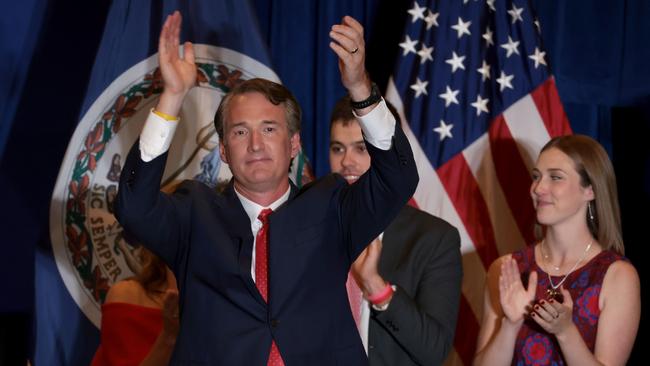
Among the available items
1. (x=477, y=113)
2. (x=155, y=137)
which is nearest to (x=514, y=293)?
(x=477, y=113)

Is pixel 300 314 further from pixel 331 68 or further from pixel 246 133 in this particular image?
pixel 331 68

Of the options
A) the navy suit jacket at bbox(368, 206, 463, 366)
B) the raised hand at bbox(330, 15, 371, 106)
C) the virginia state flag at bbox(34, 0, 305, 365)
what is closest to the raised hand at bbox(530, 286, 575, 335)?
the navy suit jacket at bbox(368, 206, 463, 366)

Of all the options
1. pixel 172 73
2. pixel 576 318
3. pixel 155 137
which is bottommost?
pixel 576 318

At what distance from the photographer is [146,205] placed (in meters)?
1.91

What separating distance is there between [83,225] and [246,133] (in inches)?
62.5

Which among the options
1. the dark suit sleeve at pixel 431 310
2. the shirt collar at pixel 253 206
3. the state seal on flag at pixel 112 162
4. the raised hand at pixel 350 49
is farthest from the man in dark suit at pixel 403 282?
the state seal on flag at pixel 112 162

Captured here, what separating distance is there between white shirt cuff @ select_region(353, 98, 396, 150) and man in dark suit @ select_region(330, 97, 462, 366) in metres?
0.59

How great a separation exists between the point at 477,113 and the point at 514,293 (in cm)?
109

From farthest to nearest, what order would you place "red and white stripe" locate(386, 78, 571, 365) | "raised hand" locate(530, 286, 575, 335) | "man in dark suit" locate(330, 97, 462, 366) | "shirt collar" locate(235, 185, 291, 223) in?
"red and white stripe" locate(386, 78, 571, 365), "raised hand" locate(530, 286, 575, 335), "man in dark suit" locate(330, 97, 462, 366), "shirt collar" locate(235, 185, 291, 223)

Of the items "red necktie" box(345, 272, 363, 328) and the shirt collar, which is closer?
the shirt collar

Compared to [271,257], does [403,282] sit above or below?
below

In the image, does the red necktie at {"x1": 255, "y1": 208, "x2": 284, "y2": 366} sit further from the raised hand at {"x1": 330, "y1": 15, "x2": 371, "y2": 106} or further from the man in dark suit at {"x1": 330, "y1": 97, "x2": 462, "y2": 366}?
the man in dark suit at {"x1": 330, "y1": 97, "x2": 462, "y2": 366}

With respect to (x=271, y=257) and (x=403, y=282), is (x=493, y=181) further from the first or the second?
(x=271, y=257)

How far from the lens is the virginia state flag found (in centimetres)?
336
